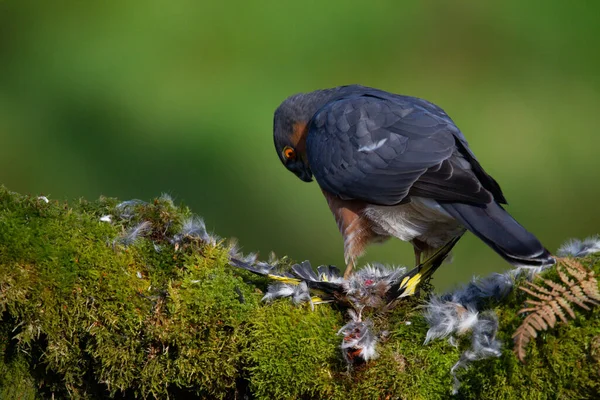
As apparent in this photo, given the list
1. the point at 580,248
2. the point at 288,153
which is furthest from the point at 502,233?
the point at 288,153

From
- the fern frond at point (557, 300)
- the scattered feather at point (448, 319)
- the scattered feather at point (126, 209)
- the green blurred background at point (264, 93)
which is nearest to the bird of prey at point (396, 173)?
the scattered feather at point (448, 319)

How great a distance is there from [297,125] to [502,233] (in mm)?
2019

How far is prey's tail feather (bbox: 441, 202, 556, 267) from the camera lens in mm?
2965

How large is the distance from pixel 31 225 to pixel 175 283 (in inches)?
24.9

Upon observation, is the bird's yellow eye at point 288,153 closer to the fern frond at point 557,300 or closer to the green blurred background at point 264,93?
the green blurred background at point 264,93

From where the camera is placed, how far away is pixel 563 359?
2.66m

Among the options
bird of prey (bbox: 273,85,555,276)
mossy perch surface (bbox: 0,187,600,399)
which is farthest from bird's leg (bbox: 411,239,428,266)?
mossy perch surface (bbox: 0,187,600,399)

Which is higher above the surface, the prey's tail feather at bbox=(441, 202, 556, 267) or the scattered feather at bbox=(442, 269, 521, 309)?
the prey's tail feather at bbox=(441, 202, 556, 267)

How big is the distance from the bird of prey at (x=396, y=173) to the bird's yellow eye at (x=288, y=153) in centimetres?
30

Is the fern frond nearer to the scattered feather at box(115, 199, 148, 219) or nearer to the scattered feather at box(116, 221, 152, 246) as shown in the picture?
the scattered feather at box(116, 221, 152, 246)

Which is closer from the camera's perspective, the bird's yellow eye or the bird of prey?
the bird of prey

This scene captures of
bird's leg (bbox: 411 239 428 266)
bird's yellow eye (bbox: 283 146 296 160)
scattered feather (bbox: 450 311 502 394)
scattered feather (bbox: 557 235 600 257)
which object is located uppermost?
bird's yellow eye (bbox: 283 146 296 160)

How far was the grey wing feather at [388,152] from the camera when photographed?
3.80 meters

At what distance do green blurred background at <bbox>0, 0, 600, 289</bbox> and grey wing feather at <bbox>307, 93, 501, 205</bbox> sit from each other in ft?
8.48
